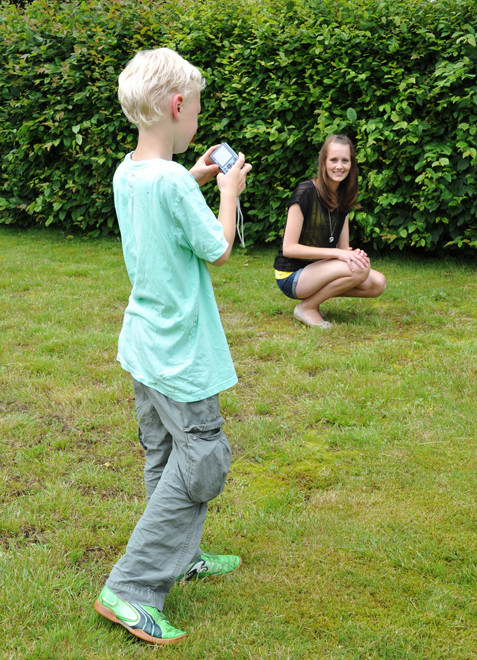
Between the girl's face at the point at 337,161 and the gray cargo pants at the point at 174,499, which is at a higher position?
the girl's face at the point at 337,161

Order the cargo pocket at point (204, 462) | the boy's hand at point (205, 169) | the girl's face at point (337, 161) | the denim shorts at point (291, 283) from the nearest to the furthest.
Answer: the cargo pocket at point (204, 462), the boy's hand at point (205, 169), the girl's face at point (337, 161), the denim shorts at point (291, 283)

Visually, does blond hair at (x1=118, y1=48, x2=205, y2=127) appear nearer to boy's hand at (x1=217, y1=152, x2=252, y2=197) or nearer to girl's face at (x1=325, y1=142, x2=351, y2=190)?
boy's hand at (x1=217, y1=152, x2=252, y2=197)

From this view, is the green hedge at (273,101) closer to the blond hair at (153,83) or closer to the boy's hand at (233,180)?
the boy's hand at (233,180)

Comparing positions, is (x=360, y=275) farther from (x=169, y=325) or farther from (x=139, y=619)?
(x=139, y=619)

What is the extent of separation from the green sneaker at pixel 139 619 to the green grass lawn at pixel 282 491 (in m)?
0.05

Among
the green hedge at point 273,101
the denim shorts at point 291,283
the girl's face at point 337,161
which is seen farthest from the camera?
the green hedge at point 273,101

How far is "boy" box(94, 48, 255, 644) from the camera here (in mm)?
1920

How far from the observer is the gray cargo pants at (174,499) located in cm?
203

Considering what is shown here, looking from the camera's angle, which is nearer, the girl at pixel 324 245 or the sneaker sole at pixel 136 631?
the sneaker sole at pixel 136 631

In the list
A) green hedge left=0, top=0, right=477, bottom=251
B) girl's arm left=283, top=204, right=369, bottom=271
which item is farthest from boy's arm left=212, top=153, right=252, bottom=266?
green hedge left=0, top=0, right=477, bottom=251

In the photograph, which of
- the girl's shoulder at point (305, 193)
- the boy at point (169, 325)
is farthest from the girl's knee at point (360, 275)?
the boy at point (169, 325)

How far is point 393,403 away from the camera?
3668 mm

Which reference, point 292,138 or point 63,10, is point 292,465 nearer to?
point 292,138

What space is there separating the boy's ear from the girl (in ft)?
9.97
